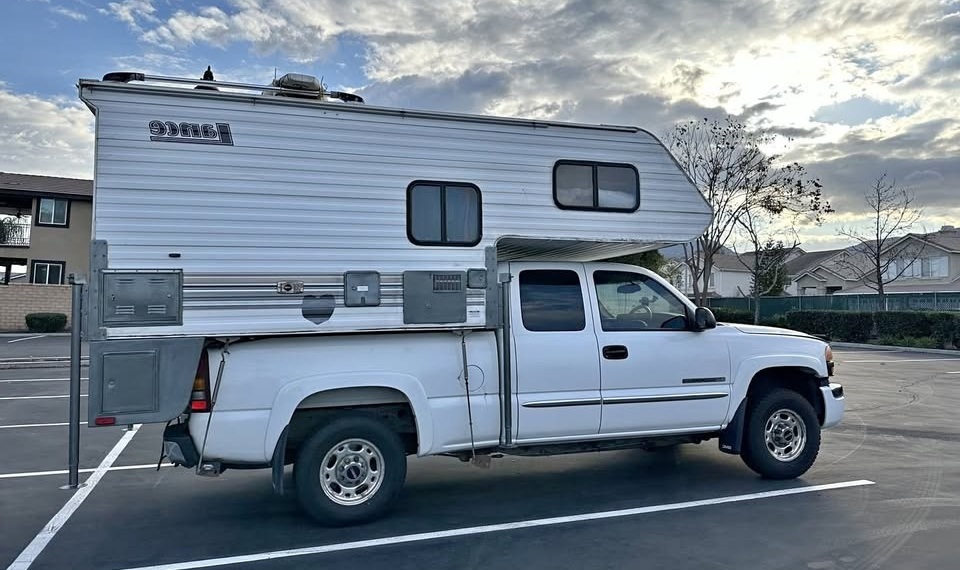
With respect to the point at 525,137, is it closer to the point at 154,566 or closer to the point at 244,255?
the point at 244,255

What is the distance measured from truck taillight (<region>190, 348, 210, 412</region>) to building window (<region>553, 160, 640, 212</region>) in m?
3.09

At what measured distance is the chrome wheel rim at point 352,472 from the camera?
563 centimetres

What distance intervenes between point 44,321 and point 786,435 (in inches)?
1231

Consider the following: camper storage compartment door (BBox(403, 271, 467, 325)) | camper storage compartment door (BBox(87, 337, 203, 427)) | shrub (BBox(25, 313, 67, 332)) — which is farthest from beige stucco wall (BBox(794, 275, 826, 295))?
camper storage compartment door (BBox(87, 337, 203, 427))

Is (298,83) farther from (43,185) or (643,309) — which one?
(43,185)

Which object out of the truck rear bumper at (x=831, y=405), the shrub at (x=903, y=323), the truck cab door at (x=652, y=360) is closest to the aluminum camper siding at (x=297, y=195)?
the truck cab door at (x=652, y=360)

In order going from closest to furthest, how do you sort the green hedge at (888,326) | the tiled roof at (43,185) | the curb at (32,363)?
the curb at (32,363)
the green hedge at (888,326)
the tiled roof at (43,185)

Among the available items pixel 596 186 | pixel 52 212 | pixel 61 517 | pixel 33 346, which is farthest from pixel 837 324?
pixel 52 212

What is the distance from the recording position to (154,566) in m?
4.87

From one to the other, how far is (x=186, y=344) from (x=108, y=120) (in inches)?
66.2

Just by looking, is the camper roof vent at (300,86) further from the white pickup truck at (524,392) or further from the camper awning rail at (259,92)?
the white pickup truck at (524,392)

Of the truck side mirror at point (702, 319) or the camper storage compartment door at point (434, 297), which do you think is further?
the truck side mirror at point (702, 319)

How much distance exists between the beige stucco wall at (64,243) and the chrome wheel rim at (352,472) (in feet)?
108

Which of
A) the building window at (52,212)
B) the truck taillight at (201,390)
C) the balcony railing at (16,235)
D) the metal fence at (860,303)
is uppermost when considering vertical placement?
the building window at (52,212)
